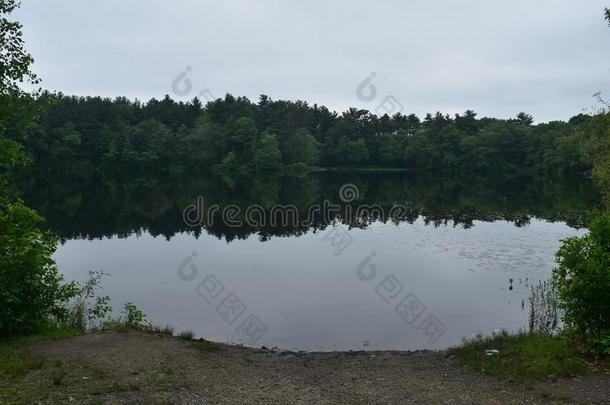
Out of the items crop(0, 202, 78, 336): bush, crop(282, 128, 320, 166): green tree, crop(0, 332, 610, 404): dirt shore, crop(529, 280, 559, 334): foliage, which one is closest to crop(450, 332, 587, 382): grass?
crop(0, 332, 610, 404): dirt shore

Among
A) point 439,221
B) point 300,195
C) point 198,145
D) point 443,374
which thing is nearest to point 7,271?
point 443,374

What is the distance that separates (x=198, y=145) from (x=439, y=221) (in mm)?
85596

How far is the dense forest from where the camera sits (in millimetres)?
117625

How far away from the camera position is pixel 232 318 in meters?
21.1

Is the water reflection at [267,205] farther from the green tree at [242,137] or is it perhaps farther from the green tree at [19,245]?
the green tree at [242,137]

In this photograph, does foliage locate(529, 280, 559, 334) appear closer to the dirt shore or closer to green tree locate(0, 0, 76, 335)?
the dirt shore

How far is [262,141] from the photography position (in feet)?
392

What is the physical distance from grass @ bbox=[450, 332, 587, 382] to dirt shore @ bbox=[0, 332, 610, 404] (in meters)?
0.42

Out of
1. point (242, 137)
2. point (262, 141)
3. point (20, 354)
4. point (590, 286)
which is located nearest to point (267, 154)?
point (262, 141)

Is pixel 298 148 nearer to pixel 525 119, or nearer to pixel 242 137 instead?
pixel 242 137

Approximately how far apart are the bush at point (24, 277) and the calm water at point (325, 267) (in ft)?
19.2

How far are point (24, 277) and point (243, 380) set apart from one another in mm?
7011

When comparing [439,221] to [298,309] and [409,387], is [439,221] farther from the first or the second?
[409,387]

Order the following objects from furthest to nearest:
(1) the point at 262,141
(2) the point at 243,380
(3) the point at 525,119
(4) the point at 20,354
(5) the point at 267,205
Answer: (3) the point at 525,119 → (1) the point at 262,141 → (5) the point at 267,205 → (4) the point at 20,354 → (2) the point at 243,380
